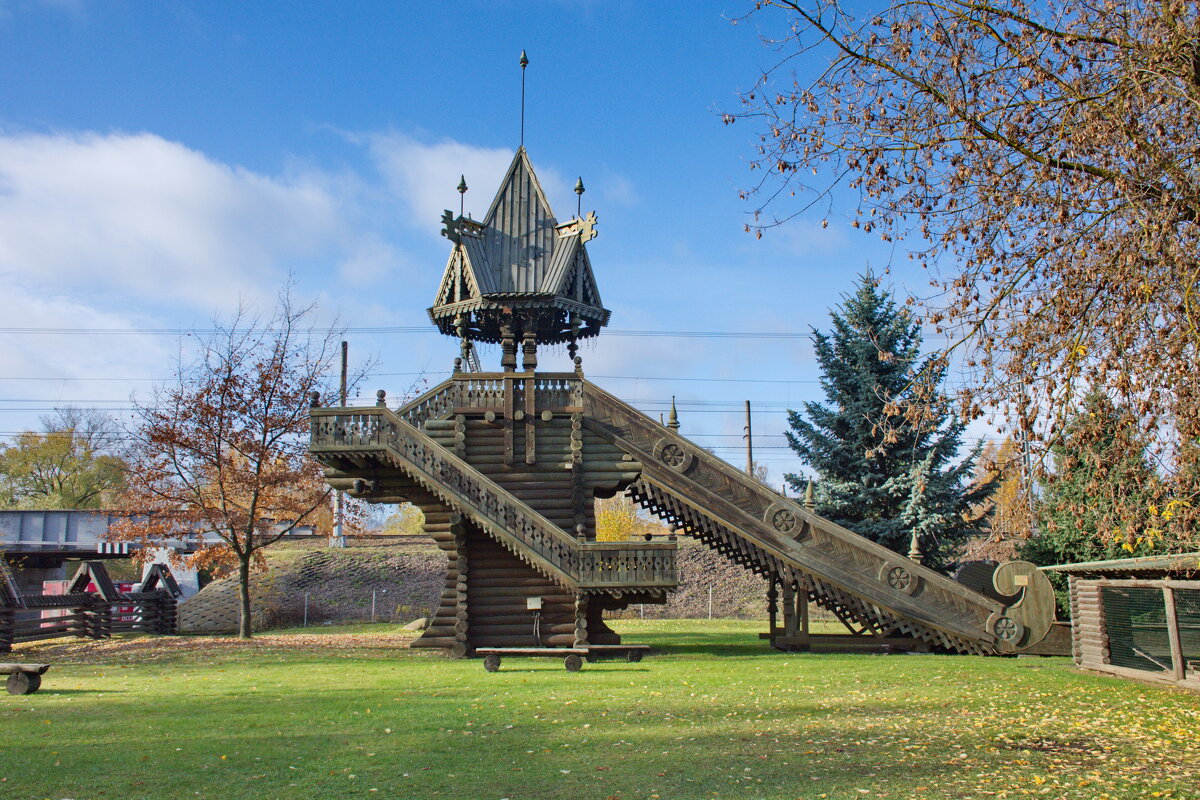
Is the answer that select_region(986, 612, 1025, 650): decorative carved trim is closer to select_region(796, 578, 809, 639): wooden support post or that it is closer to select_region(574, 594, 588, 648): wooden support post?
select_region(796, 578, 809, 639): wooden support post

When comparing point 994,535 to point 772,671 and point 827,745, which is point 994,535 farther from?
point 772,671

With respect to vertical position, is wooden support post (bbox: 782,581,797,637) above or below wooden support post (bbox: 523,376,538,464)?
below

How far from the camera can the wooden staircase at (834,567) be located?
21.8 m

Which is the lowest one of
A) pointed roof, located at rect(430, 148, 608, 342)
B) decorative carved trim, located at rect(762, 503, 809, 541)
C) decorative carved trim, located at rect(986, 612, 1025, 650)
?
decorative carved trim, located at rect(986, 612, 1025, 650)

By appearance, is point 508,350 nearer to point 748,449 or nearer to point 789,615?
point 789,615

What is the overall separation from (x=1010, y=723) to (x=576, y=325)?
1668 cm

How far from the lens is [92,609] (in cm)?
2953

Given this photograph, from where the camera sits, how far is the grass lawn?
919 centimetres

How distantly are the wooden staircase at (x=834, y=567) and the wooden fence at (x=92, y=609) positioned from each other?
58.1 ft

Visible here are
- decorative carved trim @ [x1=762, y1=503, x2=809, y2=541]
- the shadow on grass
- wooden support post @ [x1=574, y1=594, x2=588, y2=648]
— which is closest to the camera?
wooden support post @ [x1=574, y1=594, x2=588, y2=648]

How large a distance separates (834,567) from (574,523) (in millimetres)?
6256

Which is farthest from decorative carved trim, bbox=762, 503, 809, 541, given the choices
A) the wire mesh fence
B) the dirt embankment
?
the dirt embankment

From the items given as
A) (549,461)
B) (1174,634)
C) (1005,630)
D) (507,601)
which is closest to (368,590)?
(507,601)

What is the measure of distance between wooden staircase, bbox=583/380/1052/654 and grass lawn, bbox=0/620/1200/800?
2198 millimetres
